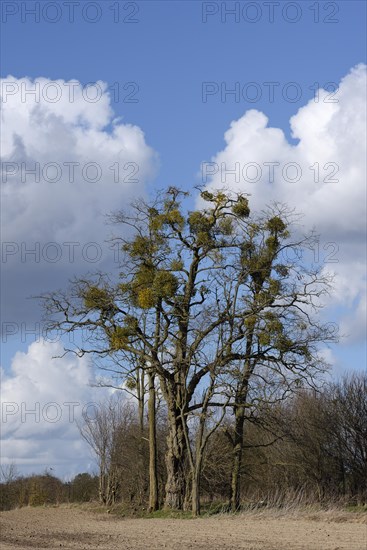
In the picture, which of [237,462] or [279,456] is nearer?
[237,462]

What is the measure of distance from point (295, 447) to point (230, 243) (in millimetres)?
11329

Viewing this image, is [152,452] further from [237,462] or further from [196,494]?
[237,462]

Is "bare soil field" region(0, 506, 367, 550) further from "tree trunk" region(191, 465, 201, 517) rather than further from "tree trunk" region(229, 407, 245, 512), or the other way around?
"tree trunk" region(229, 407, 245, 512)

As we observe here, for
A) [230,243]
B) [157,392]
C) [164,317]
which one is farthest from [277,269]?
[157,392]

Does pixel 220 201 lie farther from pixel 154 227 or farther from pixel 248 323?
pixel 248 323

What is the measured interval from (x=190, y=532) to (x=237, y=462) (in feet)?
29.6

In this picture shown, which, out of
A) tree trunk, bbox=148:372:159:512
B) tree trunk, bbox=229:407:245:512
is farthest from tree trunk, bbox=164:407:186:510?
tree trunk, bbox=229:407:245:512

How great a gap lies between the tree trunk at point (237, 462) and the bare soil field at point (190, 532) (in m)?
2.56

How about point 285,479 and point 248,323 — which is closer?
point 248,323

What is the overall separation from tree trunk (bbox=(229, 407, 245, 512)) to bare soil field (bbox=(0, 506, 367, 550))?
2563mm

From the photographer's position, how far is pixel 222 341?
101ft

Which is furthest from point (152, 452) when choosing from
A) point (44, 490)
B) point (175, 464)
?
point (44, 490)

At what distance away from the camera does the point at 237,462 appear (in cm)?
3212

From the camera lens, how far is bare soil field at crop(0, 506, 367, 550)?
778 inches
